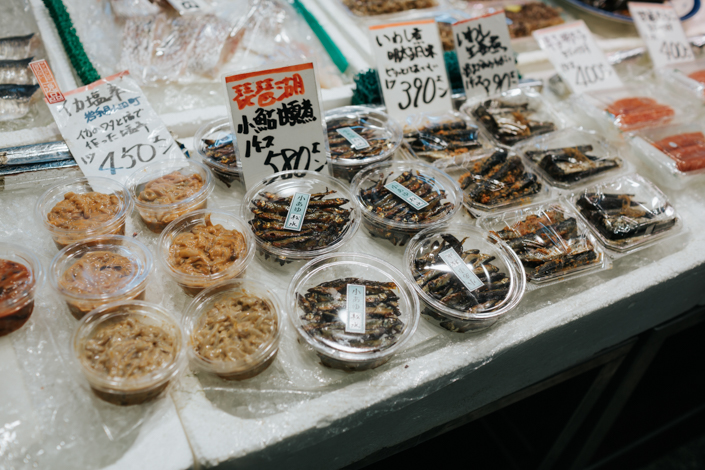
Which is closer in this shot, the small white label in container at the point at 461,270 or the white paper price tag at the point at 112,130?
the small white label in container at the point at 461,270

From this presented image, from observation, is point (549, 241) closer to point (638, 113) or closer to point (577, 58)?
point (638, 113)

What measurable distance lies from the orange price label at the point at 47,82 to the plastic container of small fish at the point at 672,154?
11.5 ft

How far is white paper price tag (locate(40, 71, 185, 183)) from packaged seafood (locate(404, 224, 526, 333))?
1.38m

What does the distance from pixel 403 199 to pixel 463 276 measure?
53 cm

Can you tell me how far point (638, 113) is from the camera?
321cm

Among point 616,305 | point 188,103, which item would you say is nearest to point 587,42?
point 616,305

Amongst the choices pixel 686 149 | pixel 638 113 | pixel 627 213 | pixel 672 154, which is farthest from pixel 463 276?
pixel 638 113

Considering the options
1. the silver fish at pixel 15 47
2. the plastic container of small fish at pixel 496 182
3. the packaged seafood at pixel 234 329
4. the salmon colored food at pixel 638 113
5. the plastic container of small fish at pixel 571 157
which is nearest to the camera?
the packaged seafood at pixel 234 329

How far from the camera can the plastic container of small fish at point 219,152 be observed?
7.93ft

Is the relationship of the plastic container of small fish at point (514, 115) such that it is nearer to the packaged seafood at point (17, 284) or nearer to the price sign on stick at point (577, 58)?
the price sign on stick at point (577, 58)

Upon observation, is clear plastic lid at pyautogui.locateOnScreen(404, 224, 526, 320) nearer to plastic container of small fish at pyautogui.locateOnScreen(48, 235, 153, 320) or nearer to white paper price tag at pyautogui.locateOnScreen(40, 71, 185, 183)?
plastic container of small fish at pyautogui.locateOnScreen(48, 235, 153, 320)

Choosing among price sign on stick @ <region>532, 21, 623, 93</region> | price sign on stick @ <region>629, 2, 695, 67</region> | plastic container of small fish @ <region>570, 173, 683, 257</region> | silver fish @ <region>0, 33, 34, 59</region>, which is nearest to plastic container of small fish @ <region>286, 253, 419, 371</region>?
plastic container of small fish @ <region>570, 173, 683, 257</region>

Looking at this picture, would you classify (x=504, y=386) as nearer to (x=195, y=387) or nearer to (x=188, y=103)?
(x=195, y=387)

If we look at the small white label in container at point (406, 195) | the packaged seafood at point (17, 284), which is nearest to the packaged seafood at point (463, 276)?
the small white label in container at point (406, 195)
